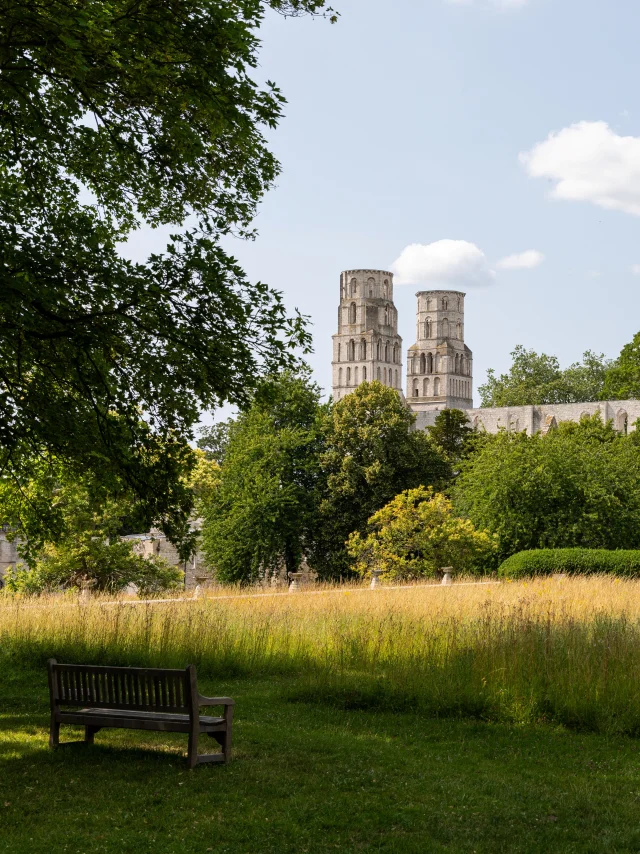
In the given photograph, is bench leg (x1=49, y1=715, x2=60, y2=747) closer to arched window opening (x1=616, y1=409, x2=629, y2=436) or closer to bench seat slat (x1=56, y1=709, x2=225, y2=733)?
bench seat slat (x1=56, y1=709, x2=225, y2=733)

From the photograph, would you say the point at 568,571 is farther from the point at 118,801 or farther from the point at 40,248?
the point at 118,801

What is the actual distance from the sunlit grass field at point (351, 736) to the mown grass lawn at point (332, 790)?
0.02m

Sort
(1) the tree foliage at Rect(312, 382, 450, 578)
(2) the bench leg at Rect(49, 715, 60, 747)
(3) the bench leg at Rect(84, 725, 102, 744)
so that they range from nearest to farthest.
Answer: (2) the bench leg at Rect(49, 715, 60, 747)
(3) the bench leg at Rect(84, 725, 102, 744)
(1) the tree foliage at Rect(312, 382, 450, 578)

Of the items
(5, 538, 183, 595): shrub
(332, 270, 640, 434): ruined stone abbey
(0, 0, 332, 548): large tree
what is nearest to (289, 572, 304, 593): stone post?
(5, 538, 183, 595): shrub

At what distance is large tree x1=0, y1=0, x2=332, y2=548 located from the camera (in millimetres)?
9891

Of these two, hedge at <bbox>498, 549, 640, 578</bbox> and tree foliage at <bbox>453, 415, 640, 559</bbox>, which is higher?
tree foliage at <bbox>453, 415, 640, 559</bbox>

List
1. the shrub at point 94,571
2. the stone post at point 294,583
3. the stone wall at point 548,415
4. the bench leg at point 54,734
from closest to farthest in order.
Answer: the bench leg at point 54,734 < the shrub at point 94,571 < the stone post at point 294,583 < the stone wall at point 548,415

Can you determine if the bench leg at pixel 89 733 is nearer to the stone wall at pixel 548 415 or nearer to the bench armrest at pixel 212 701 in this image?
the bench armrest at pixel 212 701

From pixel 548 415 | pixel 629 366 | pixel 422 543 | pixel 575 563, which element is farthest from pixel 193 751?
pixel 548 415

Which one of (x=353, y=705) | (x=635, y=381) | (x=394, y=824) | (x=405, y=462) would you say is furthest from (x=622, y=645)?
(x=635, y=381)

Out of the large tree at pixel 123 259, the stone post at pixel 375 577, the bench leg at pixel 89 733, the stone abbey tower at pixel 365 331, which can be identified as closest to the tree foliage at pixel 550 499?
the stone post at pixel 375 577

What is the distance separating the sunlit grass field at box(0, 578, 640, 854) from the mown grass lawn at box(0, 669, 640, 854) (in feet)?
0.07

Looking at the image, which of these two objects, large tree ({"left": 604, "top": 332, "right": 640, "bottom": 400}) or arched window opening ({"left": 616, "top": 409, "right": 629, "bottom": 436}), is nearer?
large tree ({"left": 604, "top": 332, "right": 640, "bottom": 400})

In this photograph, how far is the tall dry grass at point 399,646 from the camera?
9.81m
